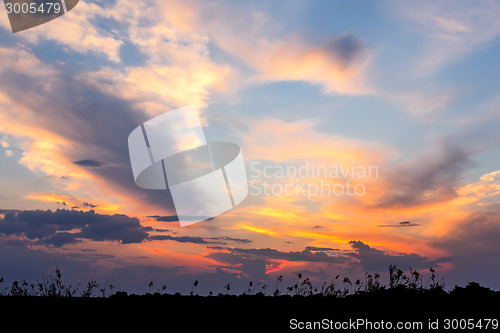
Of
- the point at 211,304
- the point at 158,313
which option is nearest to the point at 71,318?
the point at 158,313

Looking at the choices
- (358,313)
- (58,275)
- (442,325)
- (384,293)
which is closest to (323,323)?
(358,313)

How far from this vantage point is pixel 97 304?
8.95 m

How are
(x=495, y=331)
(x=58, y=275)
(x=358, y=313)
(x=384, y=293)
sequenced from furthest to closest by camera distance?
(x=58, y=275) < (x=384, y=293) < (x=358, y=313) < (x=495, y=331)

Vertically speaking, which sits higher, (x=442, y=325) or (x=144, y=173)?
(x=144, y=173)

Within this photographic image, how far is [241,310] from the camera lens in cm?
867

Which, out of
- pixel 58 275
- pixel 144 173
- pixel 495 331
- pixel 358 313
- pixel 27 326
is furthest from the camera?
pixel 144 173

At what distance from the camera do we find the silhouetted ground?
7742 millimetres

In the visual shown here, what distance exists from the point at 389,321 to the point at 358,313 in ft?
1.92

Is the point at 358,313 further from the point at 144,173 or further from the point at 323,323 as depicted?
the point at 144,173

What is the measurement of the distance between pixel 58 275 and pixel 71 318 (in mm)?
3617

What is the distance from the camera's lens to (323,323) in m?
7.99

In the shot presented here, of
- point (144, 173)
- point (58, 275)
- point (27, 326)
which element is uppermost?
point (144, 173)

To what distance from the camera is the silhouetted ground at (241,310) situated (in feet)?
25.4

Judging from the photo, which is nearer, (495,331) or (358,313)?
(495,331)
